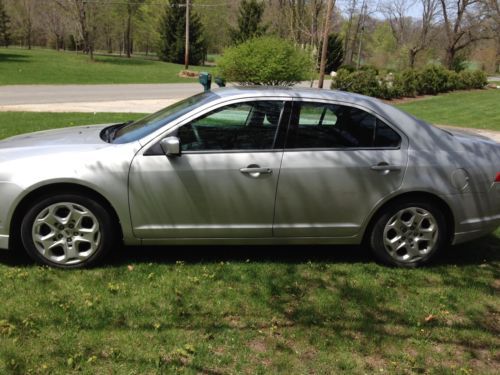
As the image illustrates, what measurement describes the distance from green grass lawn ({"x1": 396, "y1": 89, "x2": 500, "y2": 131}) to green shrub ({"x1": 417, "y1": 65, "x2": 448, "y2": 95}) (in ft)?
1.93

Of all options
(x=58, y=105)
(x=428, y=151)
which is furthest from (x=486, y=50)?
(x=428, y=151)

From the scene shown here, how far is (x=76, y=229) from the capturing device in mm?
4023

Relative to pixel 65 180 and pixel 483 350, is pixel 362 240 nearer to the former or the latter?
pixel 483 350

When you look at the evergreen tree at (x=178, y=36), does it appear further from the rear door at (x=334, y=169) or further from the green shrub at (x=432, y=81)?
the rear door at (x=334, y=169)

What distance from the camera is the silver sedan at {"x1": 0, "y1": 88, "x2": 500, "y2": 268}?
13.0ft

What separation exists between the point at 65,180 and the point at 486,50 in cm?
6708

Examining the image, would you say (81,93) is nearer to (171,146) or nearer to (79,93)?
(79,93)

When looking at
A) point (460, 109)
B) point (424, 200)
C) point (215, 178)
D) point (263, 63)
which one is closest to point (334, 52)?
point (460, 109)

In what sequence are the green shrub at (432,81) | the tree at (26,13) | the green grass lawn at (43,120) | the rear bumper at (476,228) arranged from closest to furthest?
the rear bumper at (476,228) < the green grass lawn at (43,120) < the green shrub at (432,81) < the tree at (26,13)

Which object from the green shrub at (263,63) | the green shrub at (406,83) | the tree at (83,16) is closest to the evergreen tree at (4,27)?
the tree at (83,16)

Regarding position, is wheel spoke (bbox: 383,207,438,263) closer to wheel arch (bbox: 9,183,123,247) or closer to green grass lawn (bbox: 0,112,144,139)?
wheel arch (bbox: 9,183,123,247)

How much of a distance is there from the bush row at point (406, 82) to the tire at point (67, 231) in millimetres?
16134

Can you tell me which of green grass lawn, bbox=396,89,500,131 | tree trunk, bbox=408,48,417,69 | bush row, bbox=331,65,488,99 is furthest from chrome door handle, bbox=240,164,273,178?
tree trunk, bbox=408,48,417,69

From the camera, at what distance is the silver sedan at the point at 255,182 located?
3.97 m
